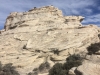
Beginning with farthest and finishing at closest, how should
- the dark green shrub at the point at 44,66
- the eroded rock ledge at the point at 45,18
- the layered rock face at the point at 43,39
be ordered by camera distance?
the eroded rock ledge at the point at 45,18 → the layered rock face at the point at 43,39 → the dark green shrub at the point at 44,66

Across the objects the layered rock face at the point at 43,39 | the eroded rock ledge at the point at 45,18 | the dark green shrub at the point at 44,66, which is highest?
the eroded rock ledge at the point at 45,18

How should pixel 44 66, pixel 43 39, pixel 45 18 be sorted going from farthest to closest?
pixel 45 18
pixel 43 39
pixel 44 66

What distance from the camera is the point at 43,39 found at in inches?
1560

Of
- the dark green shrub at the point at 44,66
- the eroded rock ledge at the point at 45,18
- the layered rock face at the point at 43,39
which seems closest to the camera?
the dark green shrub at the point at 44,66

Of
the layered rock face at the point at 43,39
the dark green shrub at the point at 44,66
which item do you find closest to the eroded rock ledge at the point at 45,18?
the layered rock face at the point at 43,39

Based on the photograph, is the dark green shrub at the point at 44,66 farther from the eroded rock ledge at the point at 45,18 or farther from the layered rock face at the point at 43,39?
the eroded rock ledge at the point at 45,18

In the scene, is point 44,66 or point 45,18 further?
point 45,18

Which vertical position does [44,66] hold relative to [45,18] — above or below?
below

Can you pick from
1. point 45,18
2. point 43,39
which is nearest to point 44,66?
point 43,39

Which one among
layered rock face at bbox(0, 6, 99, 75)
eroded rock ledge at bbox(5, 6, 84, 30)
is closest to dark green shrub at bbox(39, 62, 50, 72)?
layered rock face at bbox(0, 6, 99, 75)

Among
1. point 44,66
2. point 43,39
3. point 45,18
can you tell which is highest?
point 45,18

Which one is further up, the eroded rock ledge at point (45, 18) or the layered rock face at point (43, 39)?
the eroded rock ledge at point (45, 18)

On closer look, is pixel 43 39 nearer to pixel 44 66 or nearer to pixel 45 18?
pixel 44 66

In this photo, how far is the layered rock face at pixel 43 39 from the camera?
35438 mm
